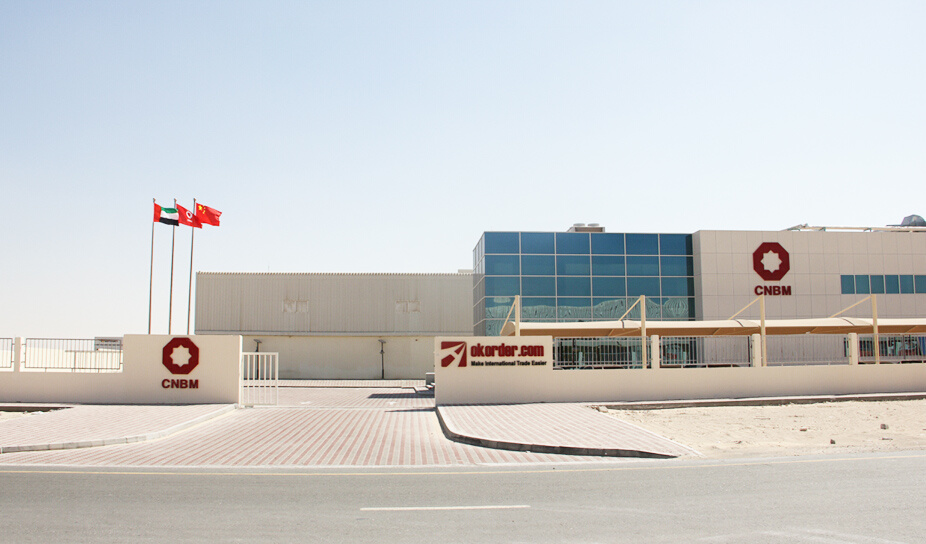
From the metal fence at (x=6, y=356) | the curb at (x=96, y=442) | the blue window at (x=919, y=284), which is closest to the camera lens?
the curb at (x=96, y=442)

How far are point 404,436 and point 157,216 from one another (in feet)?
62.4

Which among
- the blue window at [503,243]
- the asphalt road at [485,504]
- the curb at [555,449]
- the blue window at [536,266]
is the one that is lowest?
the curb at [555,449]

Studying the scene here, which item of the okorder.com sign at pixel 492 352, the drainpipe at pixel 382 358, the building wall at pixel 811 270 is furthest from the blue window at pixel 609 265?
the okorder.com sign at pixel 492 352

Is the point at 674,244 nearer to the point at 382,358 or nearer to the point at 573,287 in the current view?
the point at 573,287

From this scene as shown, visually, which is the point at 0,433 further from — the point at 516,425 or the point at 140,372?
the point at 516,425

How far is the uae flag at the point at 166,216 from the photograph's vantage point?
94.3 ft

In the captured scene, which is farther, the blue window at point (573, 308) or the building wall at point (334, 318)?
the building wall at point (334, 318)

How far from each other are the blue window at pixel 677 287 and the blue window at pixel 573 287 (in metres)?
4.21

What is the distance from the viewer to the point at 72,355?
2152 cm

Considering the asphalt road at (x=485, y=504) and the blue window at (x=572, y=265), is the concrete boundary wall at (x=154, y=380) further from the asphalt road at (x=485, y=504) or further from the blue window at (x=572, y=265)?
the blue window at (x=572, y=265)

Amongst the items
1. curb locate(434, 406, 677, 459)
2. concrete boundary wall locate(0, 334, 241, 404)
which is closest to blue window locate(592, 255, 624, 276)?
concrete boundary wall locate(0, 334, 241, 404)

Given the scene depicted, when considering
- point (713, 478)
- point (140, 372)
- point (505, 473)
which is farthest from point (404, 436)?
point (140, 372)

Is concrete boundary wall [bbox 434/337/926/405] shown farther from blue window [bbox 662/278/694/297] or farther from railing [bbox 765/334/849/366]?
blue window [bbox 662/278/694/297]

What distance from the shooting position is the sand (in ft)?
42.0
